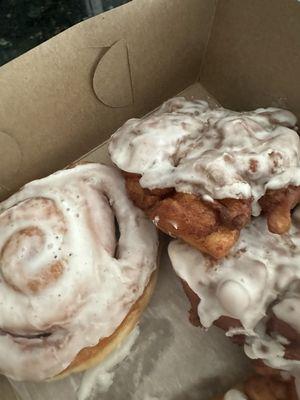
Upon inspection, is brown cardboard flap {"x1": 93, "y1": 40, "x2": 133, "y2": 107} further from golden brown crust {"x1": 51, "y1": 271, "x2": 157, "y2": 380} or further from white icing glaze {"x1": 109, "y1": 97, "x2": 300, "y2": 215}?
golden brown crust {"x1": 51, "y1": 271, "x2": 157, "y2": 380}

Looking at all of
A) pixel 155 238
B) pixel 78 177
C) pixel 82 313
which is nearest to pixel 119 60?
pixel 78 177

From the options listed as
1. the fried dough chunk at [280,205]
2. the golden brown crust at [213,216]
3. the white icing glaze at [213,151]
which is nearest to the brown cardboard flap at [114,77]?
the white icing glaze at [213,151]

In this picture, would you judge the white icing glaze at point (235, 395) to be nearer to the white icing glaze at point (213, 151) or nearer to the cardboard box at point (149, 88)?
the cardboard box at point (149, 88)

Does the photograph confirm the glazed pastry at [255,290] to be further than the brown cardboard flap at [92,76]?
No

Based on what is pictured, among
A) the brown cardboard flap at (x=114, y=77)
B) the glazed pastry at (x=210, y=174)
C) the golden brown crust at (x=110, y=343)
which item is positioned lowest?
the golden brown crust at (x=110, y=343)

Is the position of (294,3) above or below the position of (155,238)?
above

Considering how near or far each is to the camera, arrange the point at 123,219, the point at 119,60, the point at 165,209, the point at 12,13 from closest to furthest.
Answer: the point at 165,209, the point at 123,219, the point at 119,60, the point at 12,13

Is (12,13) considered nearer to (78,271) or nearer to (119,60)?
(119,60)
